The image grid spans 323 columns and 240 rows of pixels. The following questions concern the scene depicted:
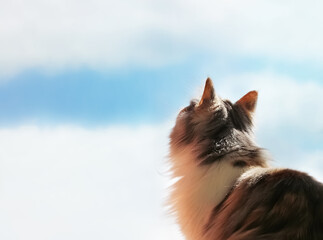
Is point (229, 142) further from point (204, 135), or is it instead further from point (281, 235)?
point (281, 235)

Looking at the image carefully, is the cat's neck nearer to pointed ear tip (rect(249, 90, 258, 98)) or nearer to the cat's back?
the cat's back

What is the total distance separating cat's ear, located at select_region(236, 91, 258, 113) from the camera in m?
2.96

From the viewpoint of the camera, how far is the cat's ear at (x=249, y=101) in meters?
2.96

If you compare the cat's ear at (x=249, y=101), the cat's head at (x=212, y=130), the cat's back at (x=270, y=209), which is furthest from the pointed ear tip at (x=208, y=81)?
the cat's back at (x=270, y=209)

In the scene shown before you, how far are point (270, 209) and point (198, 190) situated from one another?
1.61 feet

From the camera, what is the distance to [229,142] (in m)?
2.59

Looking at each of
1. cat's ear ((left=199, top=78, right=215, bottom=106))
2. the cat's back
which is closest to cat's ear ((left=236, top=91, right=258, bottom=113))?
cat's ear ((left=199, top=78, right=215, bottom=106))

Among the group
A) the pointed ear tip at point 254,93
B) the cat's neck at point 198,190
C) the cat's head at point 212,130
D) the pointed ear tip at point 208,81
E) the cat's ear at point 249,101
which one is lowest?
the cat's neck at point 198,190

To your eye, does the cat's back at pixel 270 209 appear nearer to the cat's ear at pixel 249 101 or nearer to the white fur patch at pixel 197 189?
the white fur patch at pixel 197 189

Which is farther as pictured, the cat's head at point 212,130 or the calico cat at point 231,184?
the cat's head at point 212,130

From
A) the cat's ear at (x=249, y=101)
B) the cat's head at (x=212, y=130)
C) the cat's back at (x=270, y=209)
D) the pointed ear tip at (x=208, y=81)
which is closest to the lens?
the cat's back at (x=270, y=209)

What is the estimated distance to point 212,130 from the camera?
266cm

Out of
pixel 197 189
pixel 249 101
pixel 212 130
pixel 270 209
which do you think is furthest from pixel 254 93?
pixel 270 209

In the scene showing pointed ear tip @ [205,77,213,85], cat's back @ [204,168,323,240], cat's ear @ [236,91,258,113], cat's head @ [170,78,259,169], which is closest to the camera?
cat's back @ [204,168,323,240]
